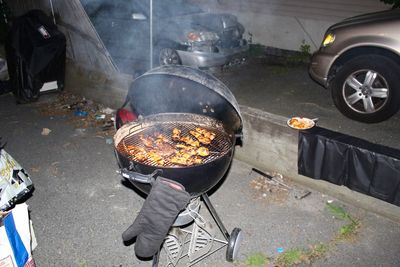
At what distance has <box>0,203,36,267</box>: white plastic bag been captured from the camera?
2.83 m

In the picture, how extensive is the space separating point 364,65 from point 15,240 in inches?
202

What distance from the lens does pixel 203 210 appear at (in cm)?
435

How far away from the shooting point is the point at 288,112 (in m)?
6.01

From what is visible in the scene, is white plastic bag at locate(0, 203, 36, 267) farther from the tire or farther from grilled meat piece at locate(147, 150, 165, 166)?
the tire

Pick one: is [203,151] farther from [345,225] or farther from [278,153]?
[345,225]

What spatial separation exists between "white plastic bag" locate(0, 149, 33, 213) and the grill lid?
5.31ft

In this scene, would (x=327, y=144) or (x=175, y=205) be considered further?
(x=327, y=144)

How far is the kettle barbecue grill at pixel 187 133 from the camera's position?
2.79 metres

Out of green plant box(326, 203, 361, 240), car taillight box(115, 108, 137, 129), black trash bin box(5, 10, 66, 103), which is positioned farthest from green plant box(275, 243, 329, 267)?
black trash bin box(5, 10, 66, 103)

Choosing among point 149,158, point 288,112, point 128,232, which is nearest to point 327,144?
point 288,112

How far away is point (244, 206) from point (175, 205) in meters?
2.03

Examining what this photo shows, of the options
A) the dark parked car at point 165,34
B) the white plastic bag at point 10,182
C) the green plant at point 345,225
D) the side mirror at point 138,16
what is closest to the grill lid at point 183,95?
the white plastic bag at point 10,182

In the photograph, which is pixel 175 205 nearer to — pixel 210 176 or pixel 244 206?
pixel 210 176

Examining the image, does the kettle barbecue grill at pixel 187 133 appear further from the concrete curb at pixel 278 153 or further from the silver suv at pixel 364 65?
the silver suv at pixel 364 65
